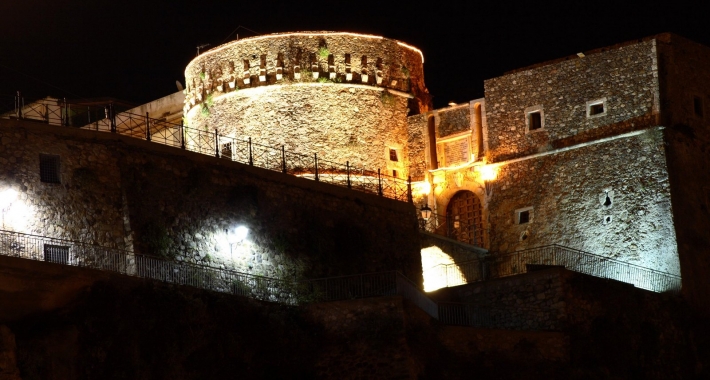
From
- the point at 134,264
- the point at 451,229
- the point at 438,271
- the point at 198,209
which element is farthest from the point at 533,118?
the point at 134,264

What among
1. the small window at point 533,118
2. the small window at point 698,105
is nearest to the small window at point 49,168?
the small window at point 533,118

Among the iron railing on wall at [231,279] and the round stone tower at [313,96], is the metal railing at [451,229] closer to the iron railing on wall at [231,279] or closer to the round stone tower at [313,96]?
the round stone tower at [313,96]

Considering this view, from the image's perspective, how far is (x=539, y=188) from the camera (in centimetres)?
5041

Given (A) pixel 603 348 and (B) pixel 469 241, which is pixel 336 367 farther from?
(B) pixel 469 241

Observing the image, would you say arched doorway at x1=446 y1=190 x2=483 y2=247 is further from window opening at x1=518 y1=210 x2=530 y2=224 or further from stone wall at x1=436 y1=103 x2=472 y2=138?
stone wall at x1=436 y1=103 x2=472 y2=138

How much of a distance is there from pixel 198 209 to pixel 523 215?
1435 centimetres

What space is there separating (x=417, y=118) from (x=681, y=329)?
13.4m

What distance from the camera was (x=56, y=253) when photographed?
119 feet

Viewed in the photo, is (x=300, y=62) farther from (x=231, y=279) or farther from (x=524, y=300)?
(x=231, y=279)

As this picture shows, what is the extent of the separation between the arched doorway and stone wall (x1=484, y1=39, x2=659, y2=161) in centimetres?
189

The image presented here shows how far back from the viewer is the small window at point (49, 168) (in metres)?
37.0

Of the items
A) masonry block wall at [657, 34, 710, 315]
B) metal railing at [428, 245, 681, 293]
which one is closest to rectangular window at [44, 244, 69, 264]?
metal railing at [428, 245, 681, 293]

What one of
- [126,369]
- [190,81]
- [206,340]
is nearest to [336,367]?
[206,340]

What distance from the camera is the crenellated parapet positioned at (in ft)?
174
